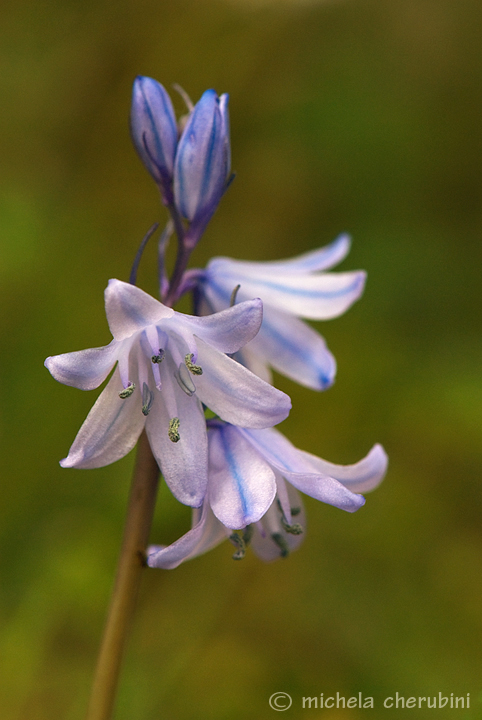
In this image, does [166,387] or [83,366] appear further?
[166,387]

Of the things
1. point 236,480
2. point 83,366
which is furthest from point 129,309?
point 236,480

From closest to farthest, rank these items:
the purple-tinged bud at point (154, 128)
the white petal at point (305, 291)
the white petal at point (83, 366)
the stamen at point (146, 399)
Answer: the white petal at point (83, 366) → the stamen at point (146, 399) → the purple-tinged bud at point (154, 128) → the white petal at point (305, 291)

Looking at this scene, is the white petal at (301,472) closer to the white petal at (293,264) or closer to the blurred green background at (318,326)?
the white petal at (293,264)

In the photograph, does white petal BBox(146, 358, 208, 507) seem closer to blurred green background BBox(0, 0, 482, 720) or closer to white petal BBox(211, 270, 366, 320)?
white petal BBox(211, 270, 366, 320)

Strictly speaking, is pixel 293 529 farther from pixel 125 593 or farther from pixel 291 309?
pixel 291 309

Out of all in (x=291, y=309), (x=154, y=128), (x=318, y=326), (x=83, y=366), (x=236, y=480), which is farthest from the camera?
(x=318, y=326)

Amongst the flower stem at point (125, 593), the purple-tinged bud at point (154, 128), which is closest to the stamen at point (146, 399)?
the flower stem at point (125, 593)

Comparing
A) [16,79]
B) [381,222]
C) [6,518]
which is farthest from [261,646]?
[16,79]
